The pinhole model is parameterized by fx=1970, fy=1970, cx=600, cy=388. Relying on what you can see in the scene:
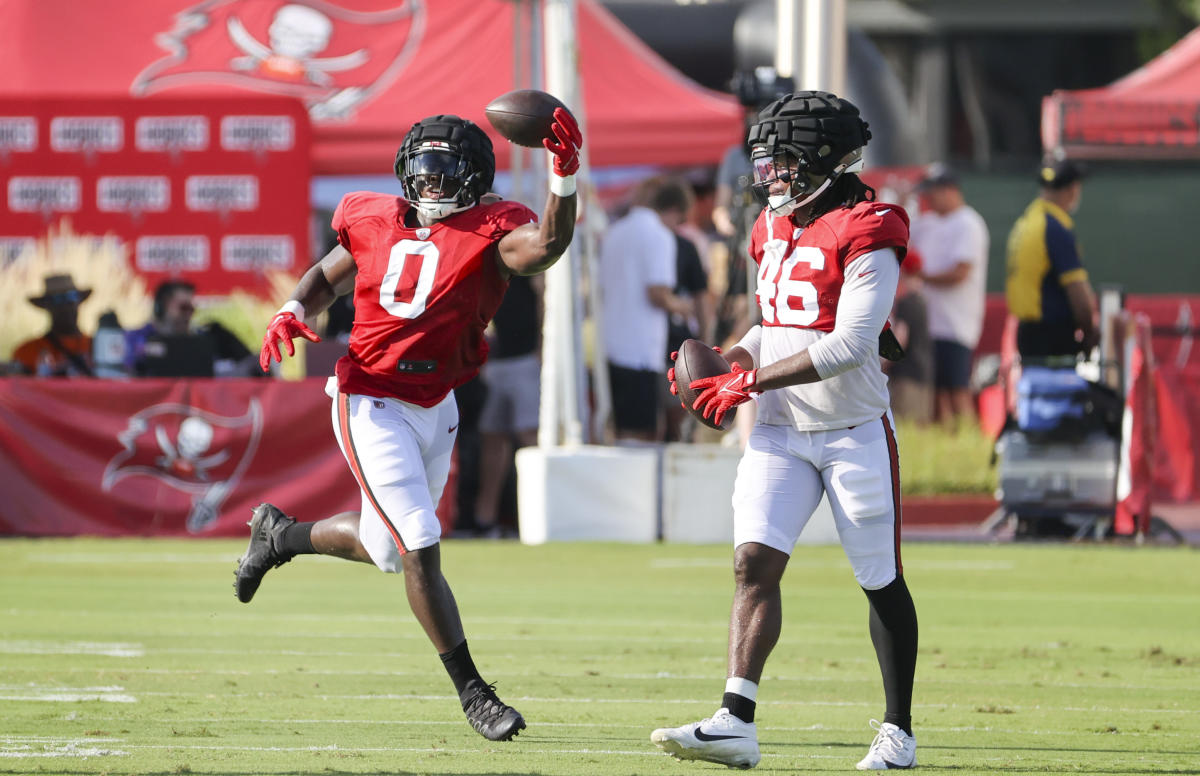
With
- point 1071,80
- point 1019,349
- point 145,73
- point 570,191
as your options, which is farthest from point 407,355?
point 1071,80

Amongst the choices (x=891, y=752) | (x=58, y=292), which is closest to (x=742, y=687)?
(x=891, y=752)

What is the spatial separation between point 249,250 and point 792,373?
42.5ft

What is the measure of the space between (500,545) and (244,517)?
5.59 ft

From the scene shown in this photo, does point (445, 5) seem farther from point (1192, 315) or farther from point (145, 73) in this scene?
point (1192, 315)

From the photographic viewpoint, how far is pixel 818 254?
5789 mm

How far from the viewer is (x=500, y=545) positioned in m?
13.0

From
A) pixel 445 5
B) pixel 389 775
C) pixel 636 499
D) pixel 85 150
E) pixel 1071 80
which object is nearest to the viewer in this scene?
pixel 389 775

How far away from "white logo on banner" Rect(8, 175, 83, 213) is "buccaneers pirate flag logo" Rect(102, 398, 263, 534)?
5.70 meters

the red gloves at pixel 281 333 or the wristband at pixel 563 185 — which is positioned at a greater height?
the wristband at pixel 563 185

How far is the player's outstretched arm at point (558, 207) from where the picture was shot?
6000 mm

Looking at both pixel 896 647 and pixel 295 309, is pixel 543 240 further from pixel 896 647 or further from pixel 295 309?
pixel 896 647

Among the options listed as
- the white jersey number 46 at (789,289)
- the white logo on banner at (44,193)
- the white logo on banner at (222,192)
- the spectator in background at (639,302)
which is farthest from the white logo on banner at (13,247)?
the white jersey number 46 at (789,289)

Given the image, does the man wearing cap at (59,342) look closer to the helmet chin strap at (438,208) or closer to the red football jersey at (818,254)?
the helmet chin strap at (438,208)

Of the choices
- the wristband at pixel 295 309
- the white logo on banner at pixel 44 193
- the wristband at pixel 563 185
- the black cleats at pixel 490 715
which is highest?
the white logo on banner at pixel 44 193
